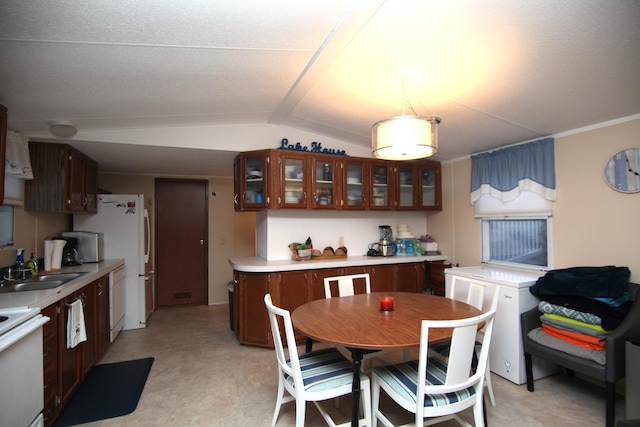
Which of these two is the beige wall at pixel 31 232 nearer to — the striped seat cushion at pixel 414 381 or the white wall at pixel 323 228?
the white wall at pixel 323 228

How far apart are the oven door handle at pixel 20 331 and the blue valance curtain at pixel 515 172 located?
3921 millimetres

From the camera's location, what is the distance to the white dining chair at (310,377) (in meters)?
1.72

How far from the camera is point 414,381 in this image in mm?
1739

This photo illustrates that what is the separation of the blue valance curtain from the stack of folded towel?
843 mm

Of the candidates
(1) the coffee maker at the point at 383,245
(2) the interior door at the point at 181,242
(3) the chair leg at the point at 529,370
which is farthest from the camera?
(2) the interior door at the point at 181,242

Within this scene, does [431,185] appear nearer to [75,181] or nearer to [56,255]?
[75,181]

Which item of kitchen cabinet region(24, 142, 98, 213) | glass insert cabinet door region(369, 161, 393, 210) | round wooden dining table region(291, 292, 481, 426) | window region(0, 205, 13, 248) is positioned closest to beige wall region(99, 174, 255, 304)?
kitchen cabinet region(24, 142, 98, 213)

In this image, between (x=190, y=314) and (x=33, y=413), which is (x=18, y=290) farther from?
(x=190, y=314)

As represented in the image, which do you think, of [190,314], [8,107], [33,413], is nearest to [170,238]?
[190,314]

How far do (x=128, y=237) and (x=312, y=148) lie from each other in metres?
2.57

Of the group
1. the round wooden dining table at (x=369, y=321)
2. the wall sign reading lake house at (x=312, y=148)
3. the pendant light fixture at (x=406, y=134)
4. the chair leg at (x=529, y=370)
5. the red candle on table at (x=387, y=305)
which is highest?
the wall sign reading lake house at (x=312, y=148)

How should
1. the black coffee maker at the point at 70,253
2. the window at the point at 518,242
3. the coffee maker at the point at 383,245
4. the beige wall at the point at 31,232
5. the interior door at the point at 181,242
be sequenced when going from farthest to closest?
1. the interior door at the point at 181,242
2. the coffee maker at the point at 383,245
3. the black coffee maker at the point at 70,253
4. the window at the point at 518,242
5. the beige wall at the point at 31,232

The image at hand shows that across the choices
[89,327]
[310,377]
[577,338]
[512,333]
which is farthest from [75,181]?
[577,338]

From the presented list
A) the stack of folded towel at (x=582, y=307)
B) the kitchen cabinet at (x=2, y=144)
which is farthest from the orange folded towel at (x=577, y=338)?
the kitchen cabinet at (x=2, y=144)
